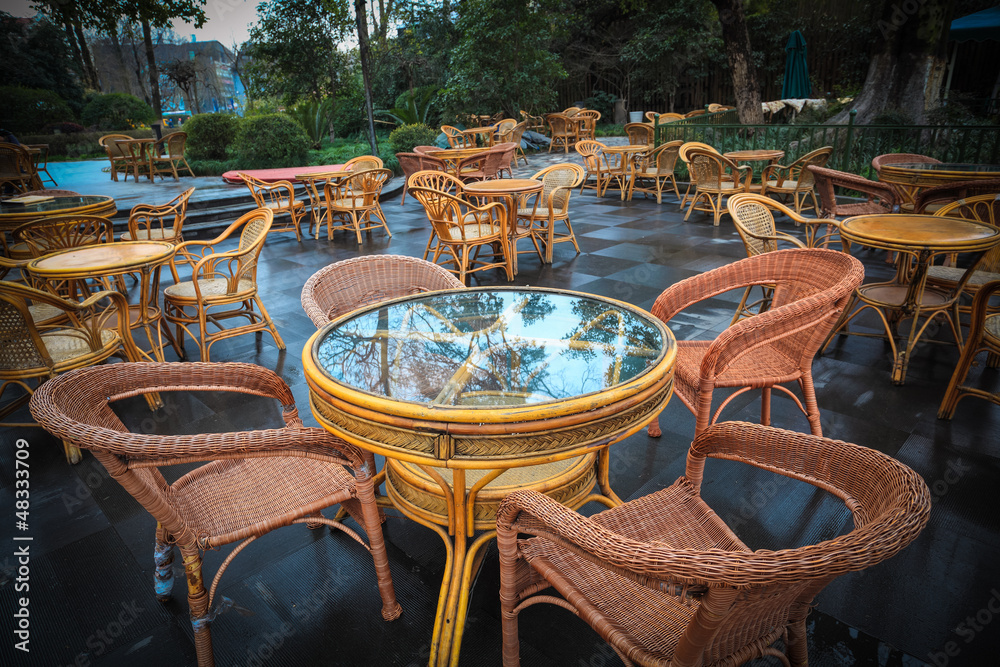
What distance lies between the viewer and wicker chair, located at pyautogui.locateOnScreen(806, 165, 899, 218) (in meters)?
4.07

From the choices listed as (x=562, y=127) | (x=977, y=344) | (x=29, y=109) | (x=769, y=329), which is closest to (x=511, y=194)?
(x=769, y=329)

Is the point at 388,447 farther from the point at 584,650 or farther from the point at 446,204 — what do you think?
the point at 446,204

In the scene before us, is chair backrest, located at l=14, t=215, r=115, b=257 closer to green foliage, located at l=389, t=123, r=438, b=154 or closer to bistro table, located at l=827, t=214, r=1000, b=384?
bistro table, located at l=827, t=214, r=1000, b=384

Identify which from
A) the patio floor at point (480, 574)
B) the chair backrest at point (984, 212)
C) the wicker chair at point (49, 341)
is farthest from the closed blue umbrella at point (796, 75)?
the wicker chair at point (49, 341)

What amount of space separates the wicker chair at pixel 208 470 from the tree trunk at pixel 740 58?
28.2ft

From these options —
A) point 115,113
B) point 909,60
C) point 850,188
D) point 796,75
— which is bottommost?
point 850,188

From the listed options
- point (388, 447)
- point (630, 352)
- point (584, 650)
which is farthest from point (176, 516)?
point (630, 352)

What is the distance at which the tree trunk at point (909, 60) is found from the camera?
7.96 m

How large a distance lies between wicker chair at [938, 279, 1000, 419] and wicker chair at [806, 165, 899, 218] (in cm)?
215

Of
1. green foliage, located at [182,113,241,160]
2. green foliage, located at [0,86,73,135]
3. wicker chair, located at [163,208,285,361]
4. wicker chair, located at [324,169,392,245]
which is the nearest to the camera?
wicker chair, located at [163,208,285,361]

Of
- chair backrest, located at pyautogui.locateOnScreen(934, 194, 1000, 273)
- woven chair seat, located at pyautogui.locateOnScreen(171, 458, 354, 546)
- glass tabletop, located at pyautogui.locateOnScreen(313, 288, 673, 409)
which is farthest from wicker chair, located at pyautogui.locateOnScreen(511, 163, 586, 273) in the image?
woven chair seat, located at pyautogui.locateOnScreen(171, 458, 354, 546)

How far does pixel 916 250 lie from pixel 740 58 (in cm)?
701

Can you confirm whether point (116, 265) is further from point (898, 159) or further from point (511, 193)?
point (898, 159)

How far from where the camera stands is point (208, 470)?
1572 millimetres
